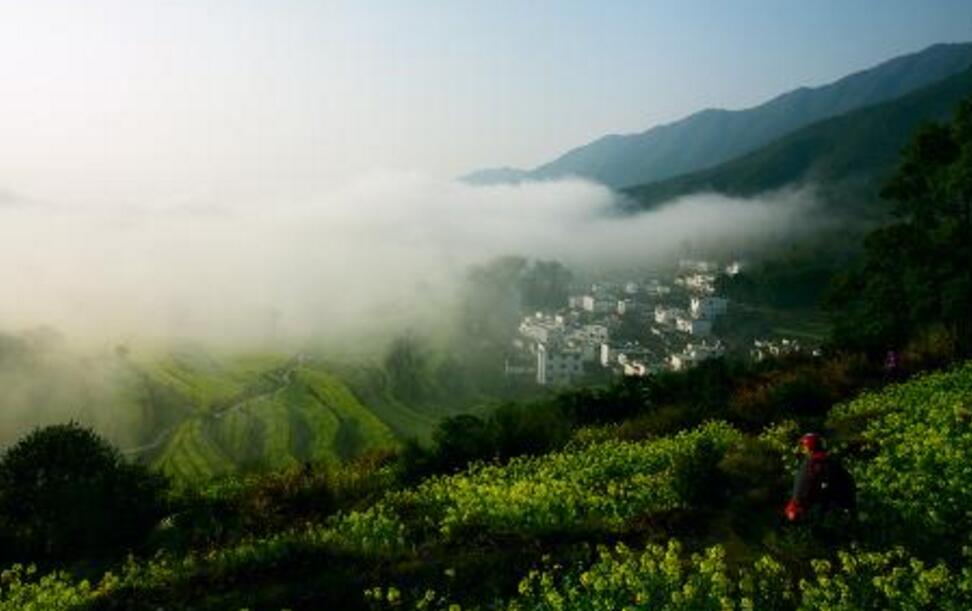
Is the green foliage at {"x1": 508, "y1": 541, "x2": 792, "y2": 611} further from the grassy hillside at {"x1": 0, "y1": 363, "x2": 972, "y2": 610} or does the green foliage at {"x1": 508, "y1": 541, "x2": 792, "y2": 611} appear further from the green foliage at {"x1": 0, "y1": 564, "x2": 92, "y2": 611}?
the green foliage at {"x1": 0, "y1": 564, "x2": 92, "y2": 611}

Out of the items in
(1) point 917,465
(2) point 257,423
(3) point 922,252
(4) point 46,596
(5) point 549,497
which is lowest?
(2) point 257,423

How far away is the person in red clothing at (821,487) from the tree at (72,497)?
16.5m

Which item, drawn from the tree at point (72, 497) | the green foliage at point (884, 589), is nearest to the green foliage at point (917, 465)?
the green foliage at point (884, 589)

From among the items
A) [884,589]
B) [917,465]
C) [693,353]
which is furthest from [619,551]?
[693,353]

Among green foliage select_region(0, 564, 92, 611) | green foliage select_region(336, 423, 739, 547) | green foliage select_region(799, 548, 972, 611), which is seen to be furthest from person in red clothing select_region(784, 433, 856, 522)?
green foliage select_region(0, 564, 92, 611)

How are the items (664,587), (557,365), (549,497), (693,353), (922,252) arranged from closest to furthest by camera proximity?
(664,587), (549,497), (922,252), (693,353), (557,365)

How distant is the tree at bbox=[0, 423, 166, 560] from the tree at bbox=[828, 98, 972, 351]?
102 ft

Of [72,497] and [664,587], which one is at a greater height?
[664,587]

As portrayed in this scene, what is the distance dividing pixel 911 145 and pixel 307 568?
41.2 meters

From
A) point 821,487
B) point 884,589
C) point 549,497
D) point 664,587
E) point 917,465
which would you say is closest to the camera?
point 884,589

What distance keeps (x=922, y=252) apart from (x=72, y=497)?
124 feet

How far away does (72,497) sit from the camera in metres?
26.0

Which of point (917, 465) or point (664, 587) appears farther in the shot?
point (917, 465)

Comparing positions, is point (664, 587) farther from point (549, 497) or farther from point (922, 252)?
point (922, 252)
